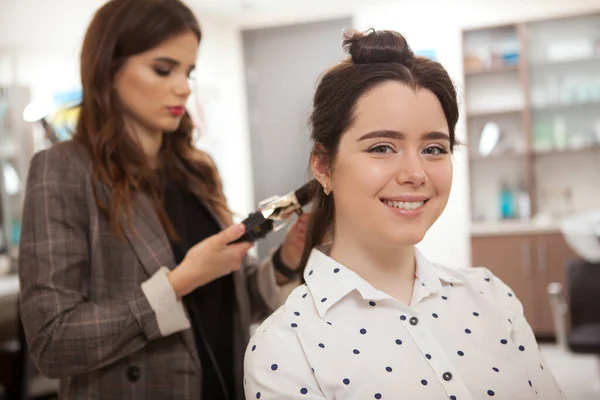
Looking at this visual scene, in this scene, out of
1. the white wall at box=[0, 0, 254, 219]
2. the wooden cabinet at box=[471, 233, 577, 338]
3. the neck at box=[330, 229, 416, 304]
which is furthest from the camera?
the wooden cabinet at box=[471, 233, 577, 338]

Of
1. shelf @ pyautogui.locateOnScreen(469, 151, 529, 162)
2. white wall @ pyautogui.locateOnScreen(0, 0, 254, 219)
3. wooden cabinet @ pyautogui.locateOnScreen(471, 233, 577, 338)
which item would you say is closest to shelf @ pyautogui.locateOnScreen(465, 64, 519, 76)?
shelf @ pyautogui.locateOnScreen(469, 151, 529, 162)

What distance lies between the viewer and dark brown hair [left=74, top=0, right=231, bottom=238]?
117 centimetres

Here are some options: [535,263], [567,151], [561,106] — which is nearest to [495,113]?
[561,106]

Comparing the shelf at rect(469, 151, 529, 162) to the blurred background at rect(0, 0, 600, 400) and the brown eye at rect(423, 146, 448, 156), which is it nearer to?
the blurred background at rect(0, 0, 600, 400)

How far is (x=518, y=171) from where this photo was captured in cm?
462

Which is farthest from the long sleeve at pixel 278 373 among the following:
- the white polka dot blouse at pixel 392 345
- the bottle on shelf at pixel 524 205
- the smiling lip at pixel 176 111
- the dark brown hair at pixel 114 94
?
the bottle on shelf at pixel 524 205

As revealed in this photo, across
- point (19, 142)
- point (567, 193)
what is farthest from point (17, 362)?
point (567, 193)

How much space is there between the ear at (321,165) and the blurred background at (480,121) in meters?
1.25

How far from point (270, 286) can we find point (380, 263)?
37cm

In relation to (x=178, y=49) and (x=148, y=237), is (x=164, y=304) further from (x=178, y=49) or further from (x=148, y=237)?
(x=178, y=49)

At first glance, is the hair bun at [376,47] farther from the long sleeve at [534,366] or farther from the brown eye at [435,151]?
the long sleeve at [534,366]

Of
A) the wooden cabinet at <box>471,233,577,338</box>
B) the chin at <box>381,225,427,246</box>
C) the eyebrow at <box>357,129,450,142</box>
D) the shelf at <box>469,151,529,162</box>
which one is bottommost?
the wooden cabinet at <box>471,233,577,338</box>

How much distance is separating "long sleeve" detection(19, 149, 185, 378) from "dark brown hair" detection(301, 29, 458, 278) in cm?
42

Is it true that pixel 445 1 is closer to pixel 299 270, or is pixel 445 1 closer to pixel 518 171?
pixel 518 171
